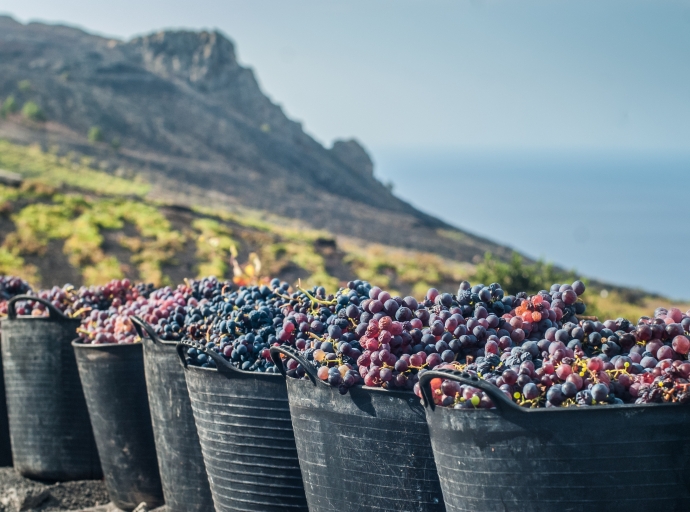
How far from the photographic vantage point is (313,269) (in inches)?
870

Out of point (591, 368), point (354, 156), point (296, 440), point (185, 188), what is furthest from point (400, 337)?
point (354, 156)

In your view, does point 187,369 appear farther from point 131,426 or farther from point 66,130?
point 66,130

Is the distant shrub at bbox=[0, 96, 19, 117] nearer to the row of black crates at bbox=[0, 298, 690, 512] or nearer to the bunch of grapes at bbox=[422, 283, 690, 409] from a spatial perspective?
the row of black crates at bbox=[0, 298, 690, 512]

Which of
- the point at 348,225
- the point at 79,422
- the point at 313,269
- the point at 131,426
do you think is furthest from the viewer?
the point at 348,225

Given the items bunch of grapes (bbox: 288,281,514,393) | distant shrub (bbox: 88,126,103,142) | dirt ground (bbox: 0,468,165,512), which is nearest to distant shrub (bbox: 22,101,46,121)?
distant shrub (bbox: 88,126,103,142)

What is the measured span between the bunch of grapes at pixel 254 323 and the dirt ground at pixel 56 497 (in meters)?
1.45

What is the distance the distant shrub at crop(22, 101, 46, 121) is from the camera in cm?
5300

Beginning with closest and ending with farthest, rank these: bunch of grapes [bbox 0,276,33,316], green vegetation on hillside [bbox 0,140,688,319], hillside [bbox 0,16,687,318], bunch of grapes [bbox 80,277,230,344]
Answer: bunch of grapes [bbox 80,277,230,344] < bunch of grapes [bbox 0,276,33,316] < green vegetation on hillside [bbox 0,140,688,319] < hillside [bbox 0,16,687,318]

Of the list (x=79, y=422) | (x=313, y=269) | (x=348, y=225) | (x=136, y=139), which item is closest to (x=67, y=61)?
(x=136, y=139)

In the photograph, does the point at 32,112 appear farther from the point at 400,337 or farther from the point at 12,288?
the point at 400,337

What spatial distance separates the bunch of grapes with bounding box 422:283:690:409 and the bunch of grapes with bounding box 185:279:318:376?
0.79m

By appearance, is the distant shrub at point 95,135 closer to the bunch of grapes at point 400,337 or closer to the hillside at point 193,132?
the hillside at point 193,132

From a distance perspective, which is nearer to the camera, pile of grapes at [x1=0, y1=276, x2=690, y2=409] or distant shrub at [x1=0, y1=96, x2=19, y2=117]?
pile of grapes at [x1=0, y1=276, x2=690, y2=409]

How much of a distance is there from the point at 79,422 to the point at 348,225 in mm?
45297
